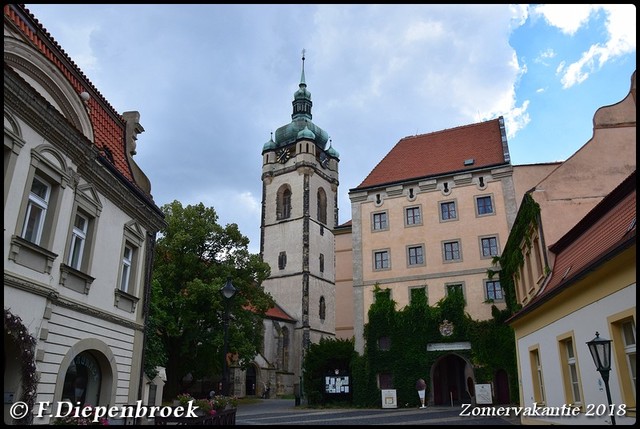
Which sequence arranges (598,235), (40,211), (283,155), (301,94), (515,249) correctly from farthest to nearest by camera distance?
(301,94) → (283,155) → (515,249) → (598,235) → (40,211)

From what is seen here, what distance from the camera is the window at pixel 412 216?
31.8 meters

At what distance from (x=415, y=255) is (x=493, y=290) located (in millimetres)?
5001

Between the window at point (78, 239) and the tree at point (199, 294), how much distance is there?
1452cm

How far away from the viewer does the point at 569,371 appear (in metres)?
11.7

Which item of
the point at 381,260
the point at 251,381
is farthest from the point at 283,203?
the point at 381,260

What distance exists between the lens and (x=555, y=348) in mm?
12336

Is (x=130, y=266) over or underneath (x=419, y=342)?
over

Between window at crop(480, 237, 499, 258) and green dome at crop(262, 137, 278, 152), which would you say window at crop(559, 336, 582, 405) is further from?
green dome at crop(262, 137, 278, 152)

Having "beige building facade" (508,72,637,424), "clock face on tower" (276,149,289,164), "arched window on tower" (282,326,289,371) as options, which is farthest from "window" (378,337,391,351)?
"clock face on tower" (276,149,289,164)

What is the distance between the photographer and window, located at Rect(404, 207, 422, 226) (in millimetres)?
31812

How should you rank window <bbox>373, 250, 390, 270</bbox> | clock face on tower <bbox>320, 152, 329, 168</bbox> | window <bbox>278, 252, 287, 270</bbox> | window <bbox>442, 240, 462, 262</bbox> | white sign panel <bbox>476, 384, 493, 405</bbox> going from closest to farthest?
white sign panel <bbox>476, 384, 493, 405</bbox> < window <bbox>442, 240, 462, 262</bbox> < window <bbox>373, 250, 390, 270</bbox> < window <bbox>278, 252, 287, 270</bbox> < clock face on tower <bbox>320, 152, 329, 168</bbox>

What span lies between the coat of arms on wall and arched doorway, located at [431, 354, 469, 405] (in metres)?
2.07

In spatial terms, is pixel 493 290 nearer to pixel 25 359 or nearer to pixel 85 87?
pixel 85 87

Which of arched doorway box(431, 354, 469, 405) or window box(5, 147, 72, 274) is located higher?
window box(5, 147, 72, 274)
